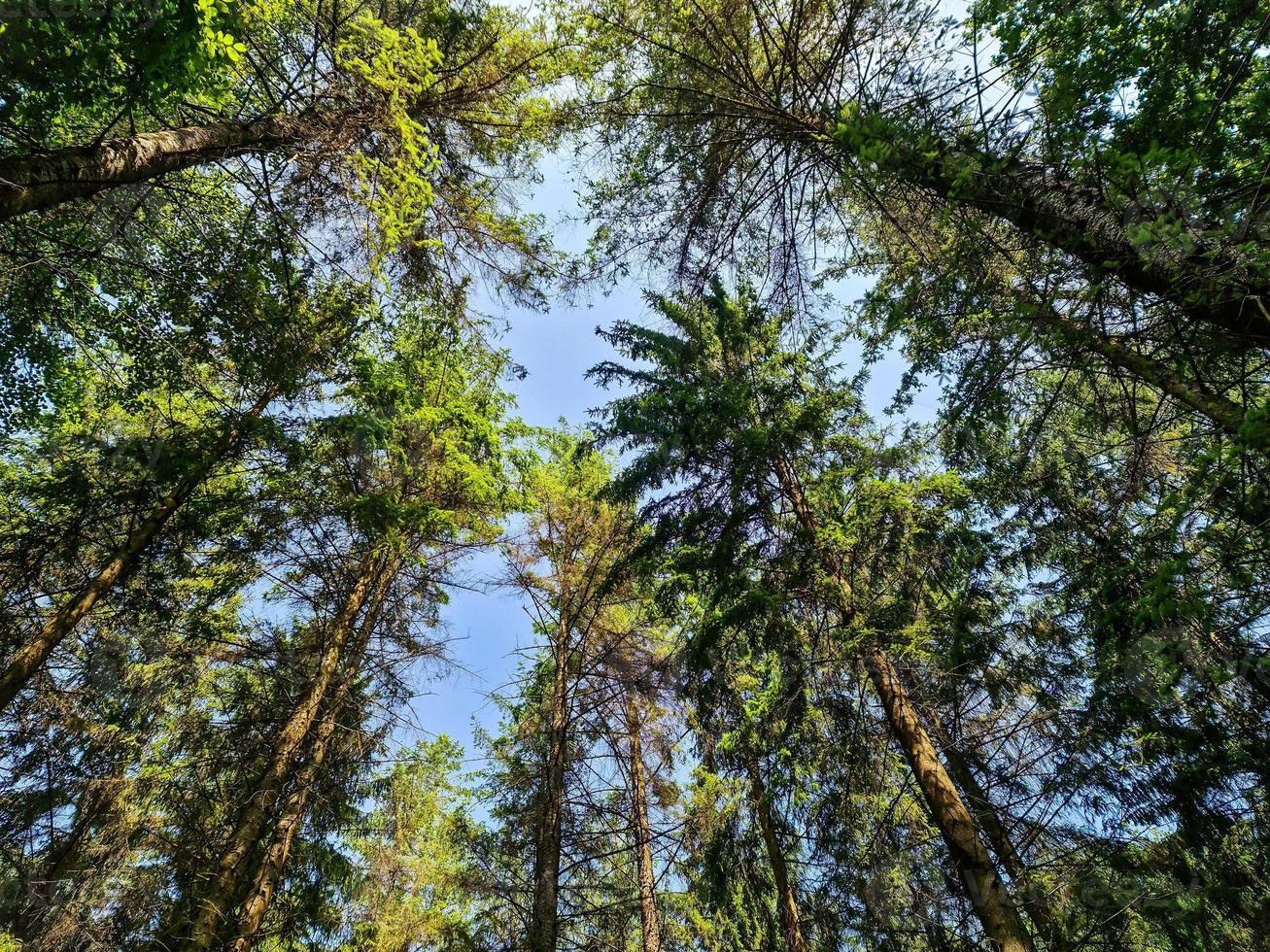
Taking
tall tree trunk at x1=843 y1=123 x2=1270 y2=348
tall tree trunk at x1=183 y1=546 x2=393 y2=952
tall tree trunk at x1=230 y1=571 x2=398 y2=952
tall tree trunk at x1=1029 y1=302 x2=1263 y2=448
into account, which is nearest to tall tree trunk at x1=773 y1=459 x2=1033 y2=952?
tall tree trunk at x1=1029 y1=302 x2=1263 y2=448

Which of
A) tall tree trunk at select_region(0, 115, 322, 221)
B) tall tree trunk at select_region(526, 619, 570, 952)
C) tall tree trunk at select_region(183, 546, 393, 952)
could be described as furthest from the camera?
tall tree trunk at select_region(526, 619, 570, 952)

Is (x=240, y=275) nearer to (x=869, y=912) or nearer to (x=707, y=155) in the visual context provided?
(x=707, y=155)

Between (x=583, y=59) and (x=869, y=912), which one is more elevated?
(x=583, y=59)

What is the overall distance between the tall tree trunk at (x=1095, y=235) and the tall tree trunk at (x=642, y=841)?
5.49 m

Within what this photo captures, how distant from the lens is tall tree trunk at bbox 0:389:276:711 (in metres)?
5.43

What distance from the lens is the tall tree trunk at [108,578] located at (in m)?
5.43

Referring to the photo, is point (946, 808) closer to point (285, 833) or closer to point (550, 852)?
point (550, 852)

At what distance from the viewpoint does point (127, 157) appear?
11.9ft

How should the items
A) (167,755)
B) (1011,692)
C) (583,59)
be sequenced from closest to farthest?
(1011,692), (583,59), (167,755)

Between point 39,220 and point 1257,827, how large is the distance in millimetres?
11151

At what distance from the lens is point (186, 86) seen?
3229 mm

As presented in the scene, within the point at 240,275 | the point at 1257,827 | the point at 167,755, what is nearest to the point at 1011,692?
the point at 1257,827

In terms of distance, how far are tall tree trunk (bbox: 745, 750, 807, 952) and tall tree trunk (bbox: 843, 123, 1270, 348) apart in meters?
5.94

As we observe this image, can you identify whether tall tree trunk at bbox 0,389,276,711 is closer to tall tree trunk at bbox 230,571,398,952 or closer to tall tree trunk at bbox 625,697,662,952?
tall tree trunk at bbox 230,571,398,952
